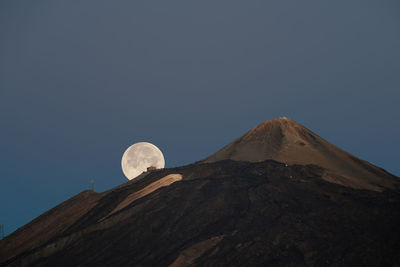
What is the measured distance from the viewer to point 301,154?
42.5m

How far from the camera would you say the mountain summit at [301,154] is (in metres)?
36.7

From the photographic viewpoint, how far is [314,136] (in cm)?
5128

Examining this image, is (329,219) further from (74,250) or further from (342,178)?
(74,250)

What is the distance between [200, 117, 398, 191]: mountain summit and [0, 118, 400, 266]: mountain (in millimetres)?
279

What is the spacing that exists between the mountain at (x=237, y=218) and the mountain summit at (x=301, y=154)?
0.91ft

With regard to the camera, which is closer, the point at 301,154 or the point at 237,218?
the point at 237,218

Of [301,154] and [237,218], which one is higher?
[301,154]

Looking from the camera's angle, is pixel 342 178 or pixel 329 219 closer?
pixel 329 219

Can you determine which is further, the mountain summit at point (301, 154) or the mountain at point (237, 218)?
the mountain summit at point (301, 154)

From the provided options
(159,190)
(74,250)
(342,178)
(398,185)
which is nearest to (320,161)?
(342,178)

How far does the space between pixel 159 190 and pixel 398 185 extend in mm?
29502

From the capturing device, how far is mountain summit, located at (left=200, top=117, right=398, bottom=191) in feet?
120

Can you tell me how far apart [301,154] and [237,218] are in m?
19.8

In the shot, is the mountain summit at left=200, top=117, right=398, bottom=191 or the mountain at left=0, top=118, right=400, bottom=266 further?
the mountain summit at left=200, top=117, right=398, bottom=191
